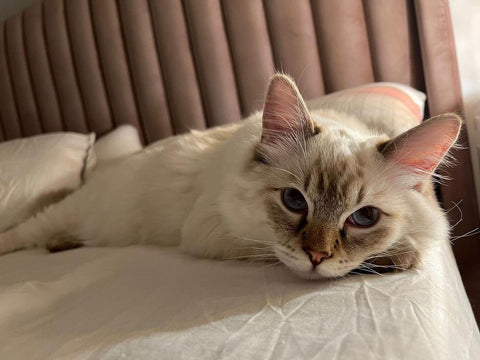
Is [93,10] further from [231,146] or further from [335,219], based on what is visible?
[335,219]

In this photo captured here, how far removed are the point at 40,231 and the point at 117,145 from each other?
607 millimetres

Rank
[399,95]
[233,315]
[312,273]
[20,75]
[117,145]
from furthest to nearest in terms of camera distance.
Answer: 1. [20,75]
2. [117,145]
3. [399,95]
4. [312,273]
5. [233,315]

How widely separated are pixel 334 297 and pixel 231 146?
57 centimetres

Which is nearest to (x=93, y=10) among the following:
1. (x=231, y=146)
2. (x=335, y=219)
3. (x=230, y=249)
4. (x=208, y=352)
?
(x=231, y=146)

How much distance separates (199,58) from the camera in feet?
7.76

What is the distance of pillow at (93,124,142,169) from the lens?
2.18 m

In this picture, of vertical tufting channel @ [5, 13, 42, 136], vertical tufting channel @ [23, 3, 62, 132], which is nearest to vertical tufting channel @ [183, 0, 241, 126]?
vertical tufting channel @ [23, 3, 62, 132]

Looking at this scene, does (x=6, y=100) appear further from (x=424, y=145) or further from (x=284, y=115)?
(x=424, y=145)

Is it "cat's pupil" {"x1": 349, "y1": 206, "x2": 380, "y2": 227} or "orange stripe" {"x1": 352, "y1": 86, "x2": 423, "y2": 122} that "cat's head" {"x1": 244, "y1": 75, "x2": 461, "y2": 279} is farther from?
"orange stripe" {"x1": 352, "y1": 86, "x2": 423, "y2": 122}

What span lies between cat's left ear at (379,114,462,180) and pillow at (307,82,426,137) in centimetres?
41

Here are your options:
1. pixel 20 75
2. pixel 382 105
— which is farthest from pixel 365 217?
pixel 20 75

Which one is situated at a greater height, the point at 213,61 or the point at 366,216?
the point at 213,61

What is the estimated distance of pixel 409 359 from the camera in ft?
2.20

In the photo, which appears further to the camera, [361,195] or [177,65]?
[177,65]
